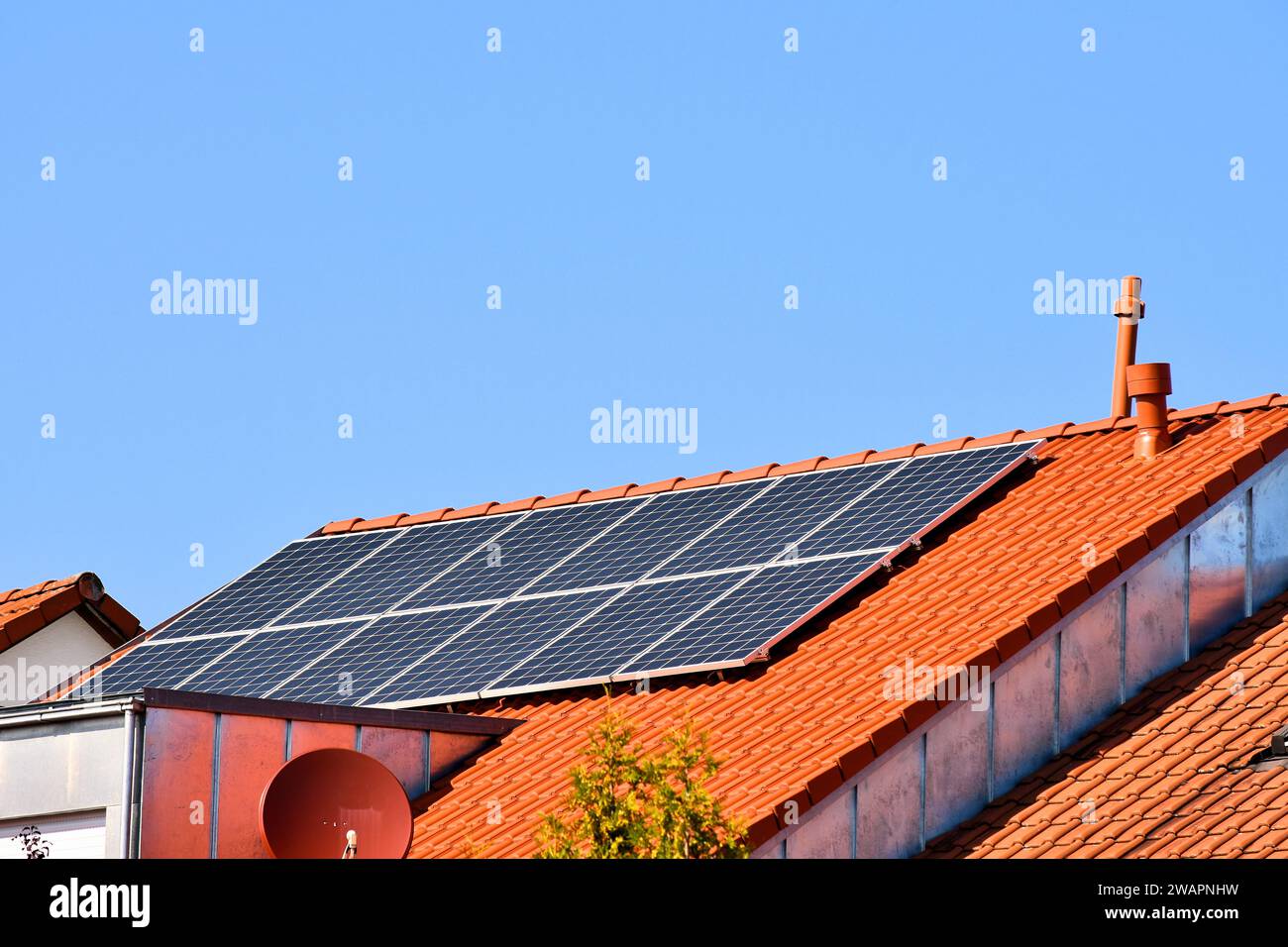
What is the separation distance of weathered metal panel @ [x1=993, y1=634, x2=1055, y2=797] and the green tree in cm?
528

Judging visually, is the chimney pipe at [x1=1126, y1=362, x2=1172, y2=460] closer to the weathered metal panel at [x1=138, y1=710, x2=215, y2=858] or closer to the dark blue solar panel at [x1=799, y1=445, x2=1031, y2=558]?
the dark blue solar panel at [x1=799, y1=445, x2=1031, y2=558]

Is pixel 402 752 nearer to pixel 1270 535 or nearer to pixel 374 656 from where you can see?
pixel 374 656

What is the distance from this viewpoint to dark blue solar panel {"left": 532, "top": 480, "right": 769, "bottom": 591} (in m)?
24.9

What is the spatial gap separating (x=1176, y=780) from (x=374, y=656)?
960 cm

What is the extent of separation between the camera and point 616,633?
76.0 feet

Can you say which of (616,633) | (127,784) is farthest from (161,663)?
(127,784)

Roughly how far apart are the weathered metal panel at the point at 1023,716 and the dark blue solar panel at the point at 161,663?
10105mm

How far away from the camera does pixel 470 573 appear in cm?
2639

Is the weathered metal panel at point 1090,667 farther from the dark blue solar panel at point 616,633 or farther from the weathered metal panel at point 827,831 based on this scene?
the dark blue solar panel at point 616,633

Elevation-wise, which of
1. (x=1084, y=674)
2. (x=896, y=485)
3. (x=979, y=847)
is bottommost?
(x=979, y=847)
